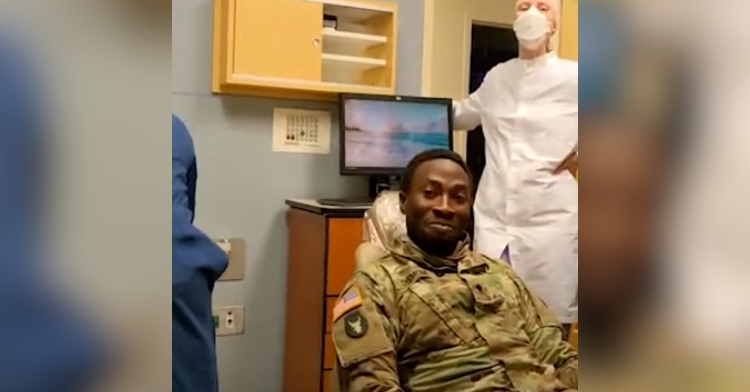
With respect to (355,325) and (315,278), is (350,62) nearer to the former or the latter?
(315,278)

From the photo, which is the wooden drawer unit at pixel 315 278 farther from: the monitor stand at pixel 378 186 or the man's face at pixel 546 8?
the man's face at pixel 546 8

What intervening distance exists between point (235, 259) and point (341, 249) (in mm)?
420

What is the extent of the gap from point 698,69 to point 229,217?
252cm

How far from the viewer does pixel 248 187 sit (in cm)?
286

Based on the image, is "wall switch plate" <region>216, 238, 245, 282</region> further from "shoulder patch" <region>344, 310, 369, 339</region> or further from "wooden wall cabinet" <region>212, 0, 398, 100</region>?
"shoulder patch" <region>344, 310, 369, 339</region>

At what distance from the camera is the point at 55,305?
379mm

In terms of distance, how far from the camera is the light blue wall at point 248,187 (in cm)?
275

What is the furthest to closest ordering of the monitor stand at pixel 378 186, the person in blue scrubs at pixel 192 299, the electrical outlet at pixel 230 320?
the monitor stand at pixel 378 186
the electrical outlet at pixel 230 320
the person in blue scrubs at pixel 192 299

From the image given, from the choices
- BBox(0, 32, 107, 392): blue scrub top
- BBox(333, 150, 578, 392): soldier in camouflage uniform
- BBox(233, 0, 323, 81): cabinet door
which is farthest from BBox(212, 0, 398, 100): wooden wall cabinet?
BBox(0, 32, 107, 392): blue scrub top

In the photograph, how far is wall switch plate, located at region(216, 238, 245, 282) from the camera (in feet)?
9.24

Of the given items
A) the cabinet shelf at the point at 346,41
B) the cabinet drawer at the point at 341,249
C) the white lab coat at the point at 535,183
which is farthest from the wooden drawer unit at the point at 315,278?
the cabinet shelf at the point at 346,41

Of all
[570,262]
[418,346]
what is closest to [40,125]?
[418,346]

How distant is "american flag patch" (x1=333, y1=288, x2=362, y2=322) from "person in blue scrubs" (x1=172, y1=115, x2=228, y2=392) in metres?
0.70

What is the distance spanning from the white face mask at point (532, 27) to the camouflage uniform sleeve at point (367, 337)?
96cm
